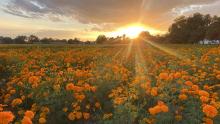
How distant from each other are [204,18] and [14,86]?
91.1m

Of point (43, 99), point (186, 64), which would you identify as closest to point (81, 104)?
point (43, 99)

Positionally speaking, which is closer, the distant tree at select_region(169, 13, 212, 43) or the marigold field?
the marigold field

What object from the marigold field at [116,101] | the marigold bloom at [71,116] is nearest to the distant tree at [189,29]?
the marigold field at [116,101]

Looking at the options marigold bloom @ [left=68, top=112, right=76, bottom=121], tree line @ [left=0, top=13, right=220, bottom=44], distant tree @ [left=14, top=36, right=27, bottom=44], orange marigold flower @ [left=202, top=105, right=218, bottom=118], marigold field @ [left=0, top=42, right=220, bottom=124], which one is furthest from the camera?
tree line @ [left=0, top=13, right=220, bottom=44]

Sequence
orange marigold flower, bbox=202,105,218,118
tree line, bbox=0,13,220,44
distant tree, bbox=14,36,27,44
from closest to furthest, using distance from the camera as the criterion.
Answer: orange marigold flower, bbox=202,105,218,118 < distant tree, bbox=14,36,27,44 < tree line, bbox=0,13,220,44

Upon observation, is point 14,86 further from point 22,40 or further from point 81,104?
point 22,40

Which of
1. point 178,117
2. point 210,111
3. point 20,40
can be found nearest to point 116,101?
point 178,117

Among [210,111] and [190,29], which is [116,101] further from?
[190,29]

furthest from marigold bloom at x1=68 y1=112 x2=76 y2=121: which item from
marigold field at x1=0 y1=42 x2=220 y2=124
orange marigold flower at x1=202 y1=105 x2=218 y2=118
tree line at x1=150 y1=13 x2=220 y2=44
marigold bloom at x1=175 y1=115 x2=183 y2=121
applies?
tree line at x1=150 y1=13 x2=220 y2=44

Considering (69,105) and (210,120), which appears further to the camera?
(69,105)

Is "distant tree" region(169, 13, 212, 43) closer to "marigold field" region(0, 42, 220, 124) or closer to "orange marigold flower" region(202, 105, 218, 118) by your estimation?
"marigold field" region(0, 42, 220, 124)

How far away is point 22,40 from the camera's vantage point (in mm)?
57469

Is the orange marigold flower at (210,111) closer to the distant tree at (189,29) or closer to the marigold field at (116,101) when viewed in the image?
the marigold field at (116,101)

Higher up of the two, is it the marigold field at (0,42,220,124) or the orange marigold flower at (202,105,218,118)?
the orange marigold flower at (202,105,218,118)
